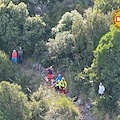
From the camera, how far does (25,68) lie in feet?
70.7

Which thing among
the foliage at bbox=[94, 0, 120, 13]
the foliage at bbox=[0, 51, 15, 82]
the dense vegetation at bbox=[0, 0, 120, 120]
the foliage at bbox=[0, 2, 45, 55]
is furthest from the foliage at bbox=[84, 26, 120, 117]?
the foliage at bbox=[0, 2, 45, 55]

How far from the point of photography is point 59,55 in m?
20.3

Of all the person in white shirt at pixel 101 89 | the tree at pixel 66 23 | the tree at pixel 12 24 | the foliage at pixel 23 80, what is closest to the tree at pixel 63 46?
the tree at pixel 66 23

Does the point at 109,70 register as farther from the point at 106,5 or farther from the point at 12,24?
the point at 12,24

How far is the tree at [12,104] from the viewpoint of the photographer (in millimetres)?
15703

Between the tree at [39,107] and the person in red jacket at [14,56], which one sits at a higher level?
the person in red jacket at [14,56]

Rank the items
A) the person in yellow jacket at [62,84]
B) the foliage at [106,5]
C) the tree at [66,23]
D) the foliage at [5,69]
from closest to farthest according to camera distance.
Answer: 1. the person in yellow jacket at [62,84]
2. the foliage at [5,69]
3. the foliage at [106,5]
4. the tree at [66,23]

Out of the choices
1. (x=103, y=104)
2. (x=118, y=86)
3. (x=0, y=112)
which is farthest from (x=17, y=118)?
(x=118, y=86)

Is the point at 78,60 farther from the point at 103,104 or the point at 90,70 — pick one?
the point at 103,104

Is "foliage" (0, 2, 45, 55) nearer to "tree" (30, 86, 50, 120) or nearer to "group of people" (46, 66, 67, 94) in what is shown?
"group of people" (46, 66, 67, 94)

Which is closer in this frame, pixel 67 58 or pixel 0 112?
pixel 0 112

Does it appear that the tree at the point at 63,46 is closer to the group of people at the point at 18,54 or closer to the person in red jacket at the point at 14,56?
the group of people at the point at 18,54

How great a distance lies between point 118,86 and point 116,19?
4166 millimetres

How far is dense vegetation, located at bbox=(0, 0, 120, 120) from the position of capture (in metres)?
16.2
